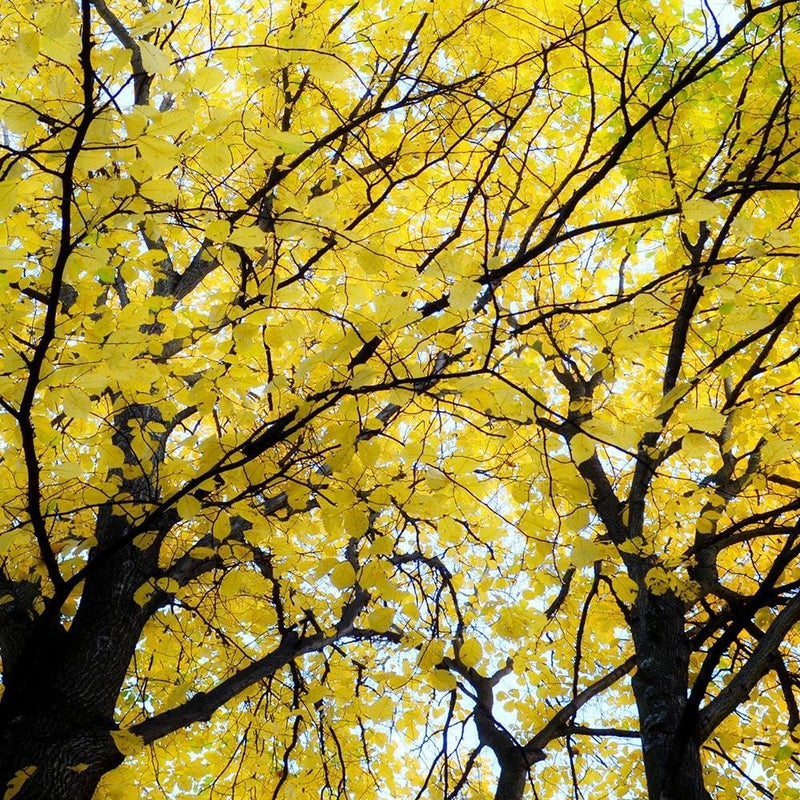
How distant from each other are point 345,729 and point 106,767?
2.44 meters

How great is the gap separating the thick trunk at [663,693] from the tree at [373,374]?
0.05 ft

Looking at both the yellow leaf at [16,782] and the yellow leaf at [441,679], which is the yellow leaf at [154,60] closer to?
the yellow leaf at [441,679]

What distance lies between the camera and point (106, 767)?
289cm

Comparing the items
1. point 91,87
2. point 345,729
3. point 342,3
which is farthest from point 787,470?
point 91,87

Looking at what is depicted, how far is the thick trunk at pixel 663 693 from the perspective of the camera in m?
2.95

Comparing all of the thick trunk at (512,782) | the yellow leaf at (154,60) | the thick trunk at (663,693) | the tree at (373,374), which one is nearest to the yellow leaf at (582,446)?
the tree at (373,374)

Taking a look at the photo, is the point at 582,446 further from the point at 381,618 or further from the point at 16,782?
the point at 16,782

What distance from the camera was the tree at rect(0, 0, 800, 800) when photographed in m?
1.88

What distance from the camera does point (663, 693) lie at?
11.2 ft

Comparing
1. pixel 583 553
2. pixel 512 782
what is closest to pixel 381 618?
pixel 583 553

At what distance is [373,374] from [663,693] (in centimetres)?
268

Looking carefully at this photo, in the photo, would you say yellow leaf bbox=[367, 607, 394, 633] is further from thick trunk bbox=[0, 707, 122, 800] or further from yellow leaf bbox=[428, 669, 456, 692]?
thick trunk bbox=[0, 707, 122, 800]

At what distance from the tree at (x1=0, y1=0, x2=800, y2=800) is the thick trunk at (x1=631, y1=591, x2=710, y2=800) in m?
0.02

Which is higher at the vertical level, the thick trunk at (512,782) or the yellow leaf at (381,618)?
the thick trunk at (512,782)
